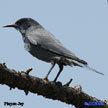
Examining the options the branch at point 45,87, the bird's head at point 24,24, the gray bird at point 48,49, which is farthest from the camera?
the bird's head at point 24,24

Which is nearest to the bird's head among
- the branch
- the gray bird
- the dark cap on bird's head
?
the dark cap on bird's head

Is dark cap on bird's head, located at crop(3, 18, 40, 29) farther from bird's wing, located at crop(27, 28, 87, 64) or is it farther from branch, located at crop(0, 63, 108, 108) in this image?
branch, located at crop(0, 63, 108, 108)

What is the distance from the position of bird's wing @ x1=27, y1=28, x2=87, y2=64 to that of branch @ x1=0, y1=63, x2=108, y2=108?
0.86 m

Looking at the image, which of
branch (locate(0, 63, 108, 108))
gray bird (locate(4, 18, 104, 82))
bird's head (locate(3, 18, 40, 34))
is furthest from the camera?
bird's head (locate(3, 18, 40, 34))

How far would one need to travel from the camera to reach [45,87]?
5.64 metres

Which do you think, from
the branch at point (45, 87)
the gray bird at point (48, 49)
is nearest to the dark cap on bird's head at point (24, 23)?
the gray bird at point (48, 49)

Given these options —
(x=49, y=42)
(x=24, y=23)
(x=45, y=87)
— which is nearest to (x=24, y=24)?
(x=24, y=23)

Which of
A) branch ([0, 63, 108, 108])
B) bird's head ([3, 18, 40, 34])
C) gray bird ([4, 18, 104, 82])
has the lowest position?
branch ([0, 63, 108, 108])

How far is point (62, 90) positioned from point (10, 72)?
119 cm

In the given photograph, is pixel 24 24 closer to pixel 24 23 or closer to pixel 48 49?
pixel 24 23

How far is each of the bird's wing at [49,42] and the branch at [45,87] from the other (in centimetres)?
86

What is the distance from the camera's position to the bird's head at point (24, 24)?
801 cm

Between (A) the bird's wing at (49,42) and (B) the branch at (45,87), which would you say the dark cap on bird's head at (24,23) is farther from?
(B) the branch at (45,87)

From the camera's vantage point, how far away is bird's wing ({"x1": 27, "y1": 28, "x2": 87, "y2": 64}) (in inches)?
275
